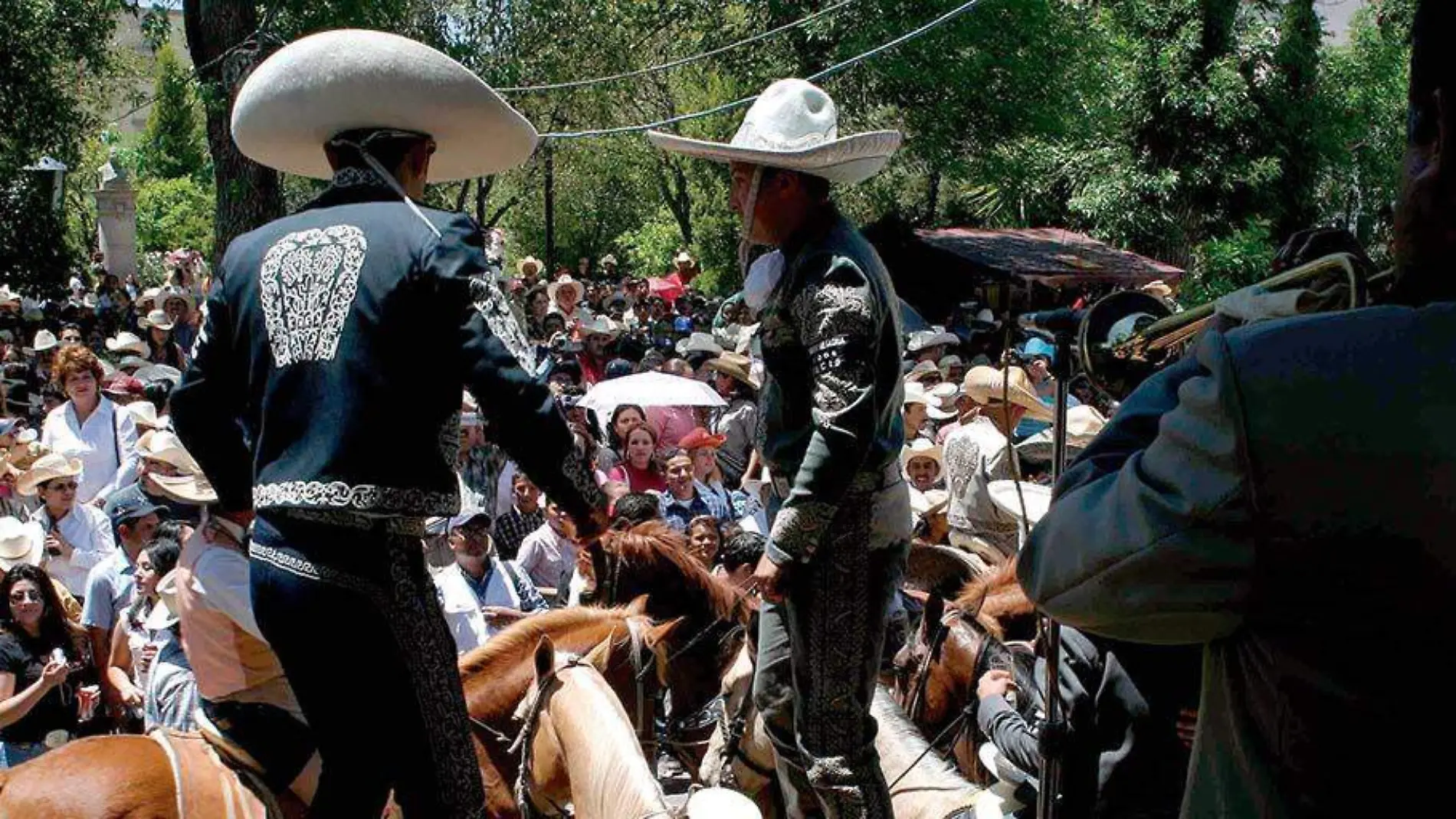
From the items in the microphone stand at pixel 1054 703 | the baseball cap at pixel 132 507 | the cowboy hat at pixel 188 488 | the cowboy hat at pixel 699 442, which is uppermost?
the microphone stand at pixel 1054 703

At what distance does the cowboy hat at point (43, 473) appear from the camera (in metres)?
8.95

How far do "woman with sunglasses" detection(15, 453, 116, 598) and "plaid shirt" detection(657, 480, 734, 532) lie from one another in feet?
10.4

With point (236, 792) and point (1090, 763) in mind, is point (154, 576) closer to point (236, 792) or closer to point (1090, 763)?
point (236, 792)

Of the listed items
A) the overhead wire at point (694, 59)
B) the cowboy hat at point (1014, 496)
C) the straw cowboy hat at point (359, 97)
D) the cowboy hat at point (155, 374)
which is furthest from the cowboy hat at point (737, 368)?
the straw cowboy hat at point (359, 97)

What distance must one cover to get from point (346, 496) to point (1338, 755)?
2097mm

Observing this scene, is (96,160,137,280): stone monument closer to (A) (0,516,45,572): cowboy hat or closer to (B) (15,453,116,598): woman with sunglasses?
(B) (15,453,116,598): woman with sunglasses

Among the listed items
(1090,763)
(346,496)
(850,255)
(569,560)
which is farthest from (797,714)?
(569,560)

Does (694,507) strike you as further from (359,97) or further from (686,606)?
(359,97)

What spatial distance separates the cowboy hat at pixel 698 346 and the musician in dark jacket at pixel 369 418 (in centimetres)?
1140

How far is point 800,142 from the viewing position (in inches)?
168

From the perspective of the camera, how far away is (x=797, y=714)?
13.6 ft

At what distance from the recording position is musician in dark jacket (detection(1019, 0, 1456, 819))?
1524mm

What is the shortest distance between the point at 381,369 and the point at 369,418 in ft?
0.35

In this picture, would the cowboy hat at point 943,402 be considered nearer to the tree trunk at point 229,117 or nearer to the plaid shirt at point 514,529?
the plaid shirt at point 514,529
